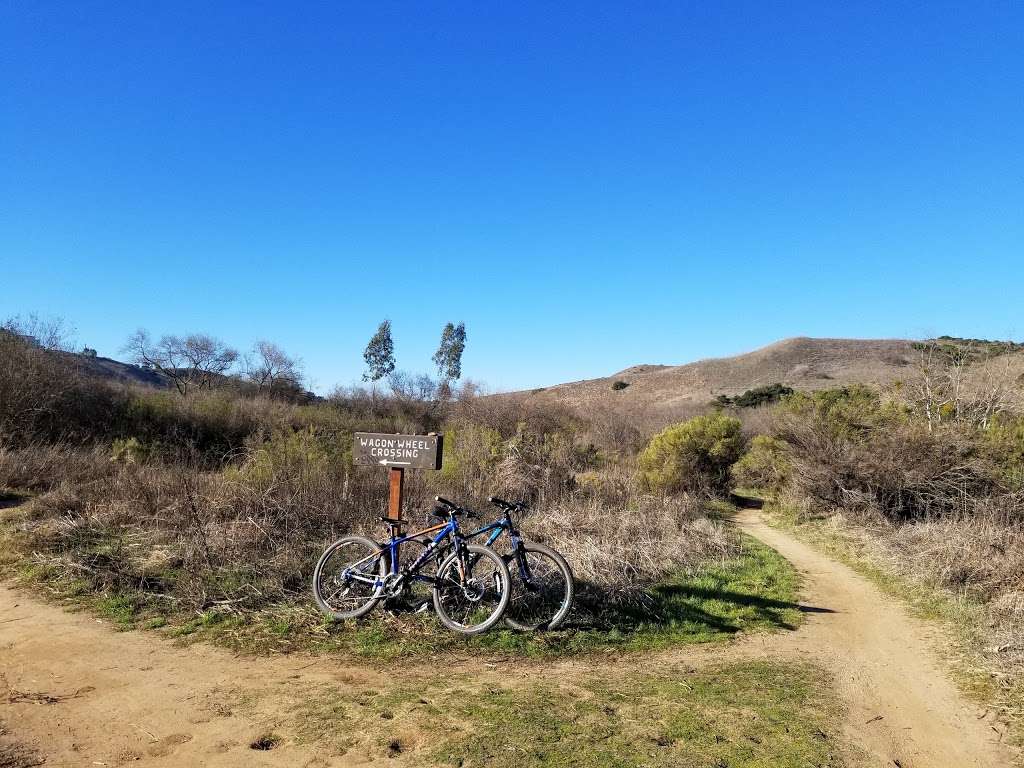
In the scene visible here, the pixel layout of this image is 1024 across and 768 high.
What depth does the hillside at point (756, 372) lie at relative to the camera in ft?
163

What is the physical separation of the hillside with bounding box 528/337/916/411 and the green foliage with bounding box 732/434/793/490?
3009 centimetres

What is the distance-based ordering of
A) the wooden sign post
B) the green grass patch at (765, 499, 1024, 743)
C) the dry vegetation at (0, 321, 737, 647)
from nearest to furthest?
the green grass patch at (765, 499, 1024, 743), the wooden sign post, the dry vegetation at (0, 321, 737, 647)

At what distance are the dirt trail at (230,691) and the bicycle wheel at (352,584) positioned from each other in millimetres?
917

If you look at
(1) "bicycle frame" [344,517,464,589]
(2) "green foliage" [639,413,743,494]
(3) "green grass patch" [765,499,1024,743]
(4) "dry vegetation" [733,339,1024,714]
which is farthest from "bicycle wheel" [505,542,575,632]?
(2) "green foliage" [639,413,743,494]

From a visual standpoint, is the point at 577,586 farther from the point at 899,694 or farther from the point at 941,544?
the point at 941,544

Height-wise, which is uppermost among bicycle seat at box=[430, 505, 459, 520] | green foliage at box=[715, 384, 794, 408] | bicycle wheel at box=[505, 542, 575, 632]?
green foliage at box=[715, 384, 794, 408]

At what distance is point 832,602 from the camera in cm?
747

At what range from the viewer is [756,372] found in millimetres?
54438

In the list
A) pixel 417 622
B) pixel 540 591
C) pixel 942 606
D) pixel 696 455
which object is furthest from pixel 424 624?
pixel 696 455

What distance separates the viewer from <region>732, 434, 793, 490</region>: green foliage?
14195 millimetres

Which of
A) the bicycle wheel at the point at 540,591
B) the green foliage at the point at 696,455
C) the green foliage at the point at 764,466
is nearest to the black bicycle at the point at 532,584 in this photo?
the bicycle wheel at the point at 540,591

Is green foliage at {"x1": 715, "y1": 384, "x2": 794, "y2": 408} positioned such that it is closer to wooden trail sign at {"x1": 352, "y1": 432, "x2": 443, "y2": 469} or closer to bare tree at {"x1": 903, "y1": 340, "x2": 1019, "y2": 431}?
bare tree at {"x1": 903, "y1": 340, "x2": 1019, "y2": 431}

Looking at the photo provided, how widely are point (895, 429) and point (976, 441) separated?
1287mm

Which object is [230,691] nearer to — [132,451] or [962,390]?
[132,451]
